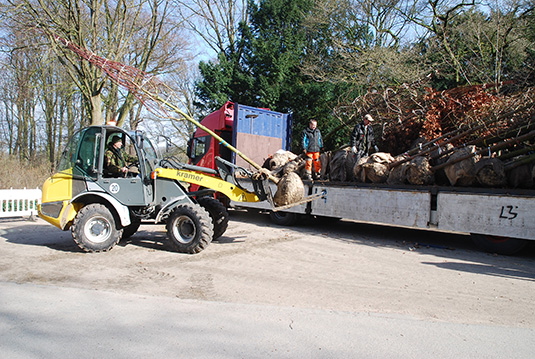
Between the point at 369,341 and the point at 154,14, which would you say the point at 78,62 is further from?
the point at 369,341

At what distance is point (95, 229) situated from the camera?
745 cm

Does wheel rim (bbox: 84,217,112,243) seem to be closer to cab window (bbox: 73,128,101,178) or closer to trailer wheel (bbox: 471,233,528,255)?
cab window (bbox: 73,128,101,178)

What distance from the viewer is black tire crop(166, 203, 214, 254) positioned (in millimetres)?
7188

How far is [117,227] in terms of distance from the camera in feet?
24.9

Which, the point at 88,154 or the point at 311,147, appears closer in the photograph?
the point at 88,154

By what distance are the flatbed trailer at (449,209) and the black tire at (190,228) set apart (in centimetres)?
252

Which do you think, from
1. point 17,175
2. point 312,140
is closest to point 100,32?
point 17,175

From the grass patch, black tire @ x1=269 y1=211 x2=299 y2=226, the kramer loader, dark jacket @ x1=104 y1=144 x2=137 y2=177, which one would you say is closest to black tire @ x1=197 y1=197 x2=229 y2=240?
the kramer loader

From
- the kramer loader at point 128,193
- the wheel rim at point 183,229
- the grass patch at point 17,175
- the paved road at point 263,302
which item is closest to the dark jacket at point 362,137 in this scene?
the paved road at point 263,302

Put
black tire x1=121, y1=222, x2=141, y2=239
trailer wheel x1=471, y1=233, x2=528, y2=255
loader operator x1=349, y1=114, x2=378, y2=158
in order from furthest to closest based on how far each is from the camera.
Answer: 1. loader operator x1=349, y1=114, x2=378, y2=158
2. black tire x1=121, y1=222, x2=141, y2=239
3. trailer wheel x1=471, y1=233, x2=528, y2=255

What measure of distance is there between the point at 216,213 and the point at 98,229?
2265 mm

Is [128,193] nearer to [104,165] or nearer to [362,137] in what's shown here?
[104,165]

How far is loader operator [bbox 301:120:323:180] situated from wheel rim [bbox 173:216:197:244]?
14.2 ft

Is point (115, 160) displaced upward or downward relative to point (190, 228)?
upward
